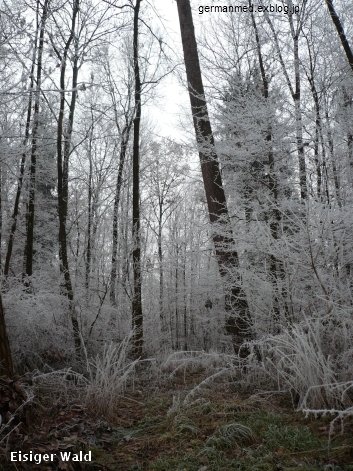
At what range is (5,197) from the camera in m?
13.5

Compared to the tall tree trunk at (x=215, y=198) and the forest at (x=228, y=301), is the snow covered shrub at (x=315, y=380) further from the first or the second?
the tall tree trunk at (x=215, y=198)

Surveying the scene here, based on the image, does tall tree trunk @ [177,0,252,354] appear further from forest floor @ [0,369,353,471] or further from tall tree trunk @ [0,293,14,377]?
tall tree trunk @ [0,293,14,377]

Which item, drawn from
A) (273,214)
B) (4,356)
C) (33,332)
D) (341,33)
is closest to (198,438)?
(4,356)

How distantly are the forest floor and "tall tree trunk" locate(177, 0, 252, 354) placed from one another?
1722mm

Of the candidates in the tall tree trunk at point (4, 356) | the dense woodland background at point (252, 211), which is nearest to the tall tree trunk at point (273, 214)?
the dense woodland background at point (252, 211)

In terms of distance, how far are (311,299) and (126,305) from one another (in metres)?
5.51

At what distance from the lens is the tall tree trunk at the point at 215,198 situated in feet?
18.1

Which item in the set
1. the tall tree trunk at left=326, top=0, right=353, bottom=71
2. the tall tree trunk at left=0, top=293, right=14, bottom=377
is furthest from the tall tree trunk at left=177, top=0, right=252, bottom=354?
the tall tree trunk at left=0, top=293, right=14, bottom=377

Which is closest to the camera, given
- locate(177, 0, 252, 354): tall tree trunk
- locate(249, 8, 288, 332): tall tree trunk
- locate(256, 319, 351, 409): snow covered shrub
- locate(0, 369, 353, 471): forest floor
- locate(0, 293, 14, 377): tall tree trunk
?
locate(0, 369, 353, 471): forest floor

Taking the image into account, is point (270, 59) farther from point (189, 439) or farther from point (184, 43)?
point (189, 439)

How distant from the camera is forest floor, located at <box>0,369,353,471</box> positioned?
2.43m

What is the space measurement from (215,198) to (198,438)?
3904 millimetres

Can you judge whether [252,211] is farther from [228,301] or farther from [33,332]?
[33,332]

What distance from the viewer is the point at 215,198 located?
6.09 metres
